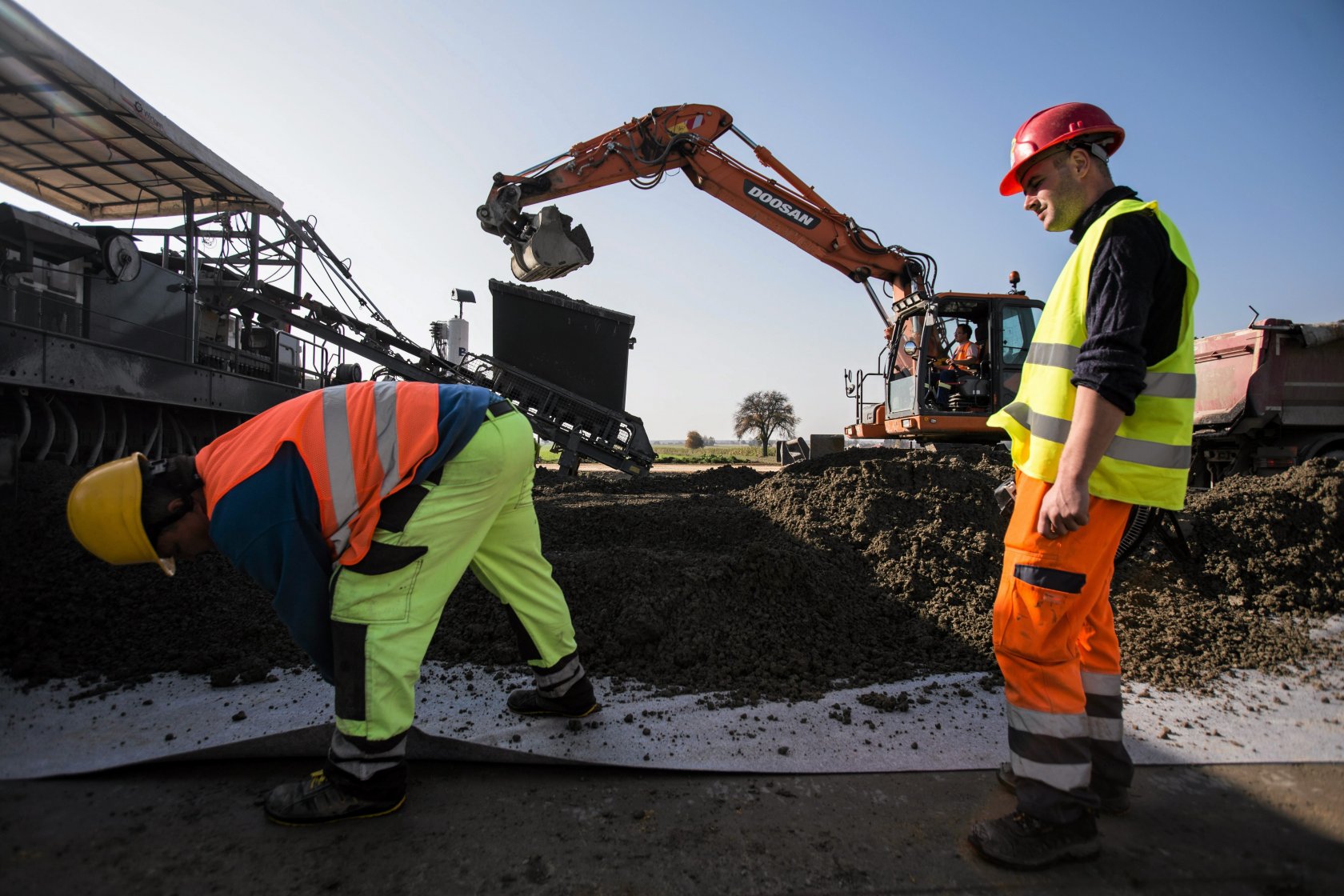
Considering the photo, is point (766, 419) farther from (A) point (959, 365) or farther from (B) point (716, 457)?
(A) point (959, 365)

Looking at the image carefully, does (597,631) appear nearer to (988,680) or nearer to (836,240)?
(988,680)

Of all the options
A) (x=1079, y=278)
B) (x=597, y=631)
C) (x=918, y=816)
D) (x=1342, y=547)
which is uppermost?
Answer: (x=1079, y=278)

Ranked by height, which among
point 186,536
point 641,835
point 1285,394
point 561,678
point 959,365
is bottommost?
point 641,835

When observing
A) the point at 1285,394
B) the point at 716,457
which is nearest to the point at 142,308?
the point at 1285,394

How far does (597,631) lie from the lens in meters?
3.13

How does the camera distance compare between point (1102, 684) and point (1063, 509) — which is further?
point (1102, 684)

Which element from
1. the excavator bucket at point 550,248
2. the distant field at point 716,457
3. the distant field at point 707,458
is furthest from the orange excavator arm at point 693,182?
the distant field at point 716,457

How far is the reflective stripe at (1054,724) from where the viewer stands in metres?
1.74

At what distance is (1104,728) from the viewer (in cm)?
196

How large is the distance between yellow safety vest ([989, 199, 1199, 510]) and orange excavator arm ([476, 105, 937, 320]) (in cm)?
671

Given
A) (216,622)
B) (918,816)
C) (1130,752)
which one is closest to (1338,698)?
(1130,752)

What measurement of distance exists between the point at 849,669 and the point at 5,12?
5.70 metres

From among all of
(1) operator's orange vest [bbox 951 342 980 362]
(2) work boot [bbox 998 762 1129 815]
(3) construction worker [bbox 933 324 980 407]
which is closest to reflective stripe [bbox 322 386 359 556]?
(2) work boot [bbox 998 762 1129 815]

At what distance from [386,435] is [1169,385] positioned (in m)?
2.02
